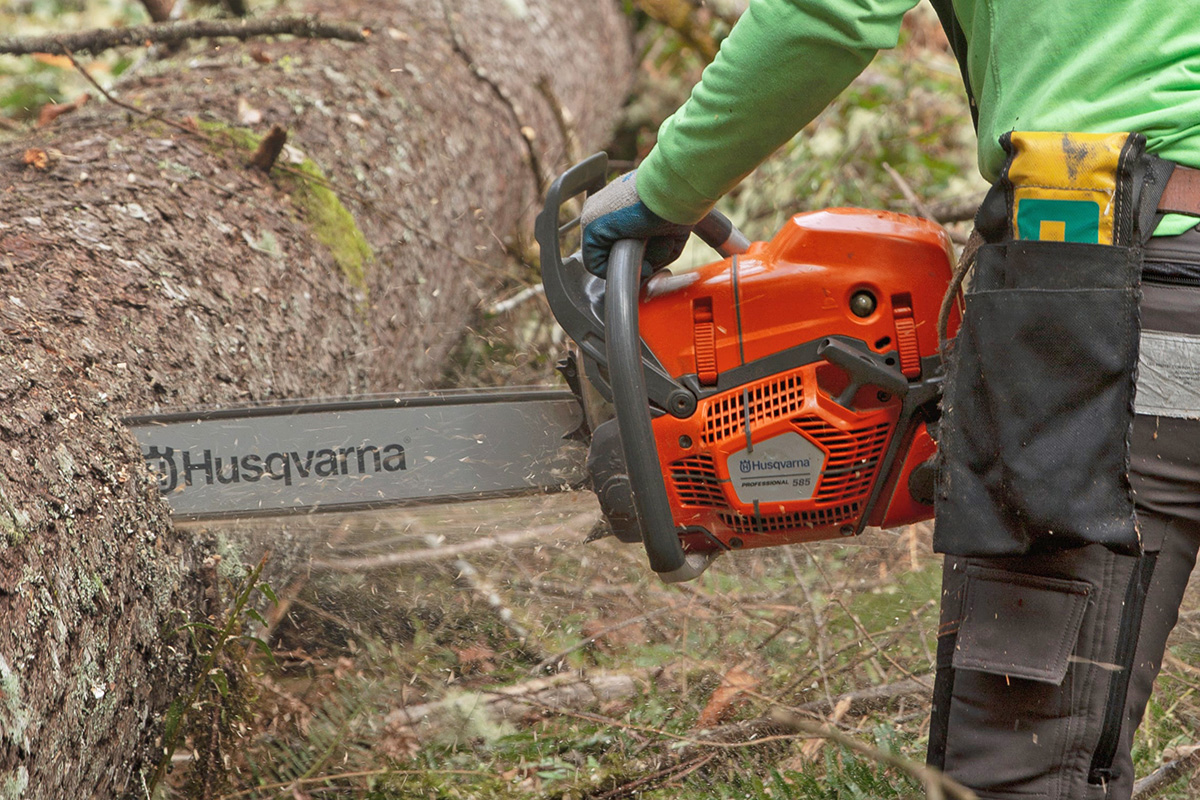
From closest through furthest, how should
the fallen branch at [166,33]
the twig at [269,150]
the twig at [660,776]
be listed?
the twig at [660,776], the twig at [269,150], the fallen branch at [166,33]

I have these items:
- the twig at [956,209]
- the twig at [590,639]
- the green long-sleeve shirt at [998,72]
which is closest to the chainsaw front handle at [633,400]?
the green long-sleeve shirt at [998,72]

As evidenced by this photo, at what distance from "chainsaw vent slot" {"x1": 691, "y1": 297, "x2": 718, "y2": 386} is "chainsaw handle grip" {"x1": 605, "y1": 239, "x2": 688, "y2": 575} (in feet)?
0.43

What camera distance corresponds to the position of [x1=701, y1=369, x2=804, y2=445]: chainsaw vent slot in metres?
1.59

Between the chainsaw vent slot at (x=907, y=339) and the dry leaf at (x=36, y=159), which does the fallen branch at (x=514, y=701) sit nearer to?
the chainsaw vent slot at (x=907, y=339)

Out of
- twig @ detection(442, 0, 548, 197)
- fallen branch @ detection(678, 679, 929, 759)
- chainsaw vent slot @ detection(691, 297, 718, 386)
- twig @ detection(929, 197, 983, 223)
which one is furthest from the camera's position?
twig @ detection(442, 0, 548, 197)

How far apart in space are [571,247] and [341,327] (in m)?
1.66

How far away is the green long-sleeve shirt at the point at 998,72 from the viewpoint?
117 cm

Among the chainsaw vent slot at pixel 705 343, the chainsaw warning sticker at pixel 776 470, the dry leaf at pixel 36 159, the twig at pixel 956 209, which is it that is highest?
Answer: the dry leaf at pixel 36 159

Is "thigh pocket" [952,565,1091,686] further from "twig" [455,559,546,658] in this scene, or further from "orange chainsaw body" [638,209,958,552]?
"twig" [455,559,546,658]

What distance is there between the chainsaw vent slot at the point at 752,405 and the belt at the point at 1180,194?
1.88 feet

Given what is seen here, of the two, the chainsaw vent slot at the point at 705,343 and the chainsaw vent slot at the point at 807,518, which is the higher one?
the chainsaw vent slot at the point at 705,343

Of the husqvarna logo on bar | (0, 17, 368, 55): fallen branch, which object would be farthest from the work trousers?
(0, 17, 368, 55): fallen branch

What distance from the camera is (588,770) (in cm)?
197

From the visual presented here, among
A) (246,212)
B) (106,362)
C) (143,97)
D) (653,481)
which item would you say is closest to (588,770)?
(653,481)
